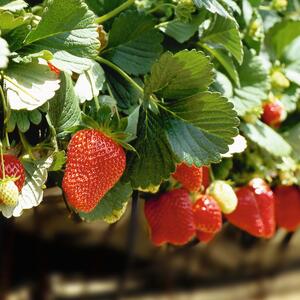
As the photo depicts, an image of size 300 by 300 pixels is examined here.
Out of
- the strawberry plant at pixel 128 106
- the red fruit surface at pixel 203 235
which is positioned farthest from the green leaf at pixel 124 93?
the red fruit surface at pixel 203 235

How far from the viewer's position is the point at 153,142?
0.75m

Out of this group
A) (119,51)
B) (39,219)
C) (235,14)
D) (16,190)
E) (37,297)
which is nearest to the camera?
(16,190)

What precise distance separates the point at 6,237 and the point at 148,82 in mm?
602

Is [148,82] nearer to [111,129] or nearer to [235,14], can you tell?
[111,129]

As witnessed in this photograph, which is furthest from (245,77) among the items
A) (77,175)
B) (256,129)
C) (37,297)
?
(37,297)

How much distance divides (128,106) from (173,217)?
167mm

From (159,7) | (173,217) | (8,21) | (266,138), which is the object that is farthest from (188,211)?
(8,21)

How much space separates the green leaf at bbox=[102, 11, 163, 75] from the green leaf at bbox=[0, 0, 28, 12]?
0.13 metres

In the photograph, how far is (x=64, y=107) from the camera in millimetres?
720

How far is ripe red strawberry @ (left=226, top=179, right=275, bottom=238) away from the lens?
980mm

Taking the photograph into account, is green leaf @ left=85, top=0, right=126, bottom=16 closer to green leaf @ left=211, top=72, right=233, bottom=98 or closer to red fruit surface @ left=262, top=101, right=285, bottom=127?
green leaf @ left=211, top=72, right=233, bottom=98

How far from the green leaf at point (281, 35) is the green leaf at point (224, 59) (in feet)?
0.56

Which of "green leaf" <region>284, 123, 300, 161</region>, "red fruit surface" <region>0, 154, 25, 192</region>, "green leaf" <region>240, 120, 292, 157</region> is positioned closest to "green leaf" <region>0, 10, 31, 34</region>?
"red fruit surface" <region>0, 154, 25, 192</region>

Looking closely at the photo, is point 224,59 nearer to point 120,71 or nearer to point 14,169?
point 120,71
